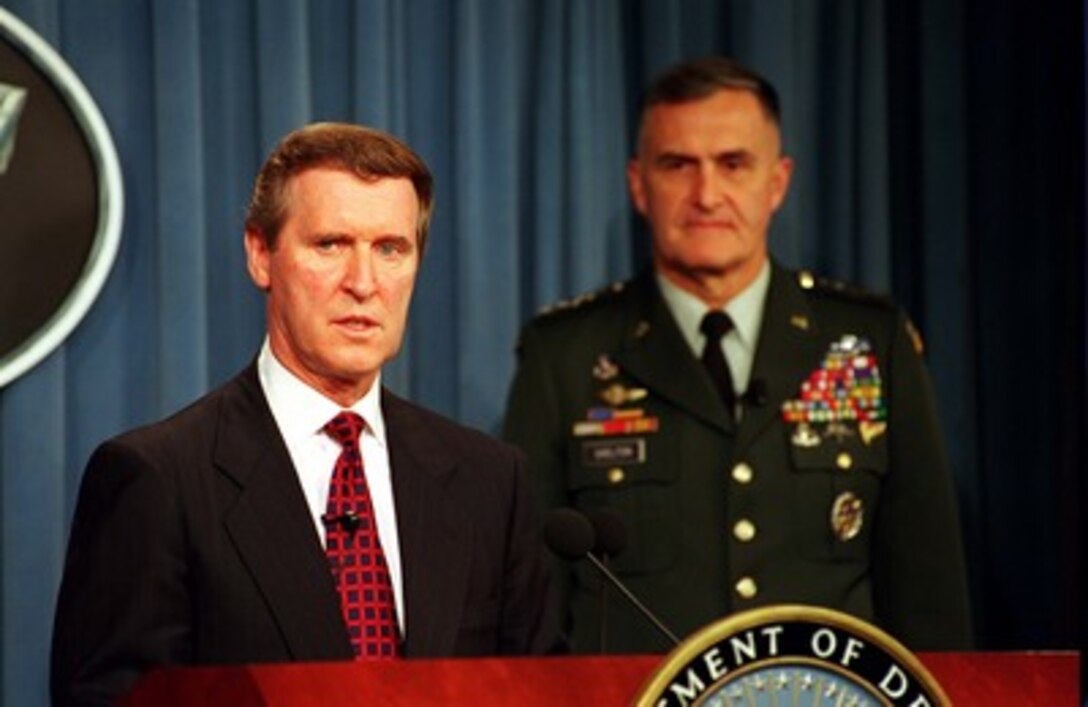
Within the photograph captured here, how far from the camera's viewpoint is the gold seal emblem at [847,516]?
3.54m

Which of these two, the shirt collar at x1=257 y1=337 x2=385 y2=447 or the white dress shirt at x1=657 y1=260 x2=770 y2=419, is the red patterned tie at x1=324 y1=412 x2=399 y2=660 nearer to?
the shirt collar at x1=257 y1=337 x2=385 y2=447

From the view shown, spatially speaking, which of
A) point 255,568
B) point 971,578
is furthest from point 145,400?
point 971,578

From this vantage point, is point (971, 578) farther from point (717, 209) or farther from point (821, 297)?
point (717, 209)

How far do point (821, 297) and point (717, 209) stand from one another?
267 millimetres

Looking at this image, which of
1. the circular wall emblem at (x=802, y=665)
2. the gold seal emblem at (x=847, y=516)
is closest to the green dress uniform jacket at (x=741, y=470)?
the gold seal emblem at (x=847, y=516)

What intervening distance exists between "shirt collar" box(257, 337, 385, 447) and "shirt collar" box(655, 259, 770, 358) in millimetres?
1024

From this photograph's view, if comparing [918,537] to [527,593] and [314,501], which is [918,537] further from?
[314,501]

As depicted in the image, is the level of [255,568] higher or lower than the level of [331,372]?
lower

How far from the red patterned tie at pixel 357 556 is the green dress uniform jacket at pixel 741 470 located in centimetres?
95

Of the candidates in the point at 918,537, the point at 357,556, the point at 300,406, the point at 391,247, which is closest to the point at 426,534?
the point at 357,556

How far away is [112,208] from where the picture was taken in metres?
3.40

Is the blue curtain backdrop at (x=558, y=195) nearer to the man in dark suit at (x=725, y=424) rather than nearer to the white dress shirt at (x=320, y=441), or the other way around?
the man in dark suit at (x=725, y=424)

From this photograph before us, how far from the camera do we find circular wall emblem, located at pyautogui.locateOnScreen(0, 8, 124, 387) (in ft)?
11.1

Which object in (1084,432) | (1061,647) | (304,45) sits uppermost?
(304,45)
